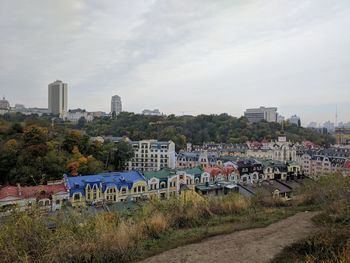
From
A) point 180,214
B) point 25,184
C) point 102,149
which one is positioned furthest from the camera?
point 102,149

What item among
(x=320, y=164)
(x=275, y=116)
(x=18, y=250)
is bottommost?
A: (x=320, y=164)

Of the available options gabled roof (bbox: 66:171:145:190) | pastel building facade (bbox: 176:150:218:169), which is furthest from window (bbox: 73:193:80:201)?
pastel building facade (bbox: 176:150:218:169)

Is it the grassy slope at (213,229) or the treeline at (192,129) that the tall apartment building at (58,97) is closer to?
the treeline at (192,129)

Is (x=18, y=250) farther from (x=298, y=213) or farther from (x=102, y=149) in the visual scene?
(x=102, y=149)

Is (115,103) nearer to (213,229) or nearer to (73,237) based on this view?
(213,229)

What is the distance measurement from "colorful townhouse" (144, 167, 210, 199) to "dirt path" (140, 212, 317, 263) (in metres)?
14.0

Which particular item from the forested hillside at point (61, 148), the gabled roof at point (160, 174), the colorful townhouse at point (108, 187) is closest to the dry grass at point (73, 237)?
the forested hillside at point (61, 148)

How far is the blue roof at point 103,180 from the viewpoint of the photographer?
56.1ft

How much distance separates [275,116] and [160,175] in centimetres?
7330

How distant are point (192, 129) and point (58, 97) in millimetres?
47563

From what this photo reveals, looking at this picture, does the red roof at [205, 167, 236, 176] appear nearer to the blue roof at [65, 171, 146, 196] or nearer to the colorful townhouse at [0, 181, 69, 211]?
the blue roof at [65, 171, 146, 196]

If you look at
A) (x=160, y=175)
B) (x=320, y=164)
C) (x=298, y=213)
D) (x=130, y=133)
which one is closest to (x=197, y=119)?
(x=130, y=133)

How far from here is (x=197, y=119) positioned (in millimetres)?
54219

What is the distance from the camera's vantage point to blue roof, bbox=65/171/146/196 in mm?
17109
